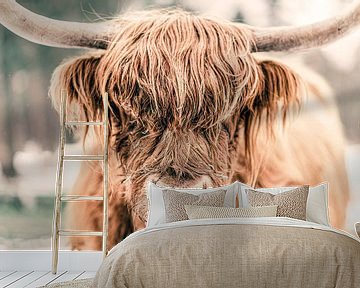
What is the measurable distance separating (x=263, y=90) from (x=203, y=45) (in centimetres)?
71

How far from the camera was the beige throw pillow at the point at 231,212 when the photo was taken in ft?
16.9

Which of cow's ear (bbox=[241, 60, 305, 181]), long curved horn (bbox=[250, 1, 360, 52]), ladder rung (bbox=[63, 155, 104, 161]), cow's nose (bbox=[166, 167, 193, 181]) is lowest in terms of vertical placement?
cow's nose (bbox=[166, 167, 193, 181])

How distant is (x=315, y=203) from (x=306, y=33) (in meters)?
1.77

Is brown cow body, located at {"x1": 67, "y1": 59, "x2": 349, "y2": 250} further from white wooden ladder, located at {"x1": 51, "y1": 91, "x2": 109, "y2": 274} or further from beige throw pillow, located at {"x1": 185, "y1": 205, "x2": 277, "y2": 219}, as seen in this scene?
beige throw pillow, located at {"x1": 185, "y1": 205, "x2": 277, "y2": 219}

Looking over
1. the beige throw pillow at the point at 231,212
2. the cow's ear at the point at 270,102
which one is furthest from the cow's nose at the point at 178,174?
the beige throw pillow at the point at 231,212

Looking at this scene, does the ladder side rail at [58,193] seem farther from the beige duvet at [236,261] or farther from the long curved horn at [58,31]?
the beige duvet at [236,261]

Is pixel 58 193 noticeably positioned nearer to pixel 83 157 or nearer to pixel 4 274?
pixel 83 157

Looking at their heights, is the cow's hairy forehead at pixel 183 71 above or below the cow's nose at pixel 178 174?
above

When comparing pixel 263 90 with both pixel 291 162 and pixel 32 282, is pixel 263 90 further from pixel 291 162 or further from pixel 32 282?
pixel 32 282

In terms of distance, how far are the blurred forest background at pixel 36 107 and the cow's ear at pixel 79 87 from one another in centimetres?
9

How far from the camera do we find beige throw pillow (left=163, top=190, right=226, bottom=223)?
551 cm

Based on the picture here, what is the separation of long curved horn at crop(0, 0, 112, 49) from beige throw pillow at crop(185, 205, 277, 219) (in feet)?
7.53

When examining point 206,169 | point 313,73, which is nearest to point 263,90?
point 313,73

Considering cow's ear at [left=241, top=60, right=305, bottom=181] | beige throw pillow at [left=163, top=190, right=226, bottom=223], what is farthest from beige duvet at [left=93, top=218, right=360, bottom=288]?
cow's ear at [left=241, top=60, right=305, bottom=181]
